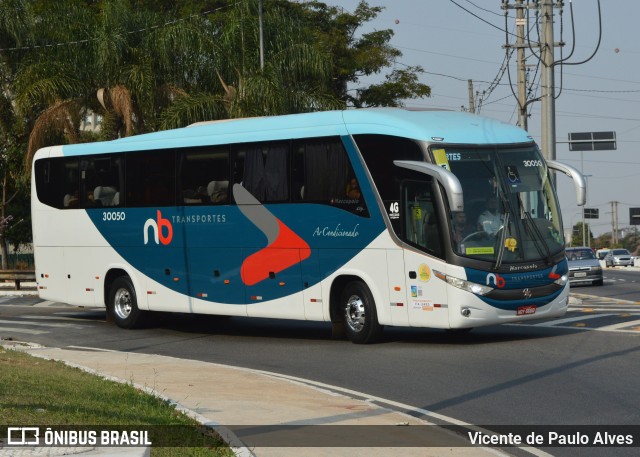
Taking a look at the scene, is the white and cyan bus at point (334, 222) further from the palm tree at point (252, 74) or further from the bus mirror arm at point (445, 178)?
the palm tree at point (252, 74)

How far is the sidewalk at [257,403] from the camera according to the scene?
991 cm

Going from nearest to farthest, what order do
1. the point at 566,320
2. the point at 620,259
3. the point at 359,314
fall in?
the point at 359,314 < the point at 566,320 < the point at 620,259

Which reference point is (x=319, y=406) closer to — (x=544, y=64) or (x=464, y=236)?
(x=464, y=236)

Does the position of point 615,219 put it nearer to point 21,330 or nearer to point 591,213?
point 591,213

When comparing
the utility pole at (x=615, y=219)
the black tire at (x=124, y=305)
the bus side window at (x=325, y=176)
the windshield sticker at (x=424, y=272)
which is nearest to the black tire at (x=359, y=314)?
the windshield sticker at (x=424, y=272)

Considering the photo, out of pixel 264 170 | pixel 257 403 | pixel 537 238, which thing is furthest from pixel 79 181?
pixel 257 403

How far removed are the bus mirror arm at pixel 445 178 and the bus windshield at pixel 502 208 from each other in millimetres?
366

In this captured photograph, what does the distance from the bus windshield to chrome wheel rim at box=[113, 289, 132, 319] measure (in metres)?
8.68

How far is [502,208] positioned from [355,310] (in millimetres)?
3082

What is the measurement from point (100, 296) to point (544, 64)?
16.6 m

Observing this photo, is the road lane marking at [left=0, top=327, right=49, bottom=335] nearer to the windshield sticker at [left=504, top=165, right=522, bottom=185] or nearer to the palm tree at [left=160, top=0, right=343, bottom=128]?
the windshield sticker at [left=504, top=165, right=522, bottom=185]

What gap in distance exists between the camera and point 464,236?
18172 mm

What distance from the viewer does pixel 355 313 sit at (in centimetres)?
1980

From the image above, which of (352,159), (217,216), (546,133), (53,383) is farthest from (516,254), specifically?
(546,133)
